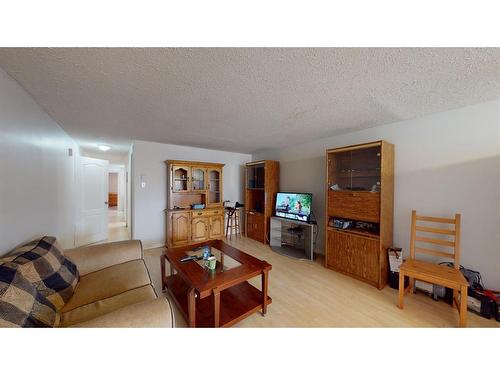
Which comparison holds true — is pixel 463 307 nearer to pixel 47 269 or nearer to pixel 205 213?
pixel 47 269

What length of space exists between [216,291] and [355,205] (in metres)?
2.10

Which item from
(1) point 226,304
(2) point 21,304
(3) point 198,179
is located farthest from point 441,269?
(3) point 198,179

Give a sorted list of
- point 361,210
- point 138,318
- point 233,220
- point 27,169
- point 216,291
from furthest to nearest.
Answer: point 233,220
point 361,210
point 27,169
point 216,291
point 138,318

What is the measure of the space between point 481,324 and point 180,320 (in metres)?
2.71

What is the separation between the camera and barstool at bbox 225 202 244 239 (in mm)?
4270

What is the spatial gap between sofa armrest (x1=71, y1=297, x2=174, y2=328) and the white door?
12.4 feet

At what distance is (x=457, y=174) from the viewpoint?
6.43ft

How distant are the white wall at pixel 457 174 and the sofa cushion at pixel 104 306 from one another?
3004 mm

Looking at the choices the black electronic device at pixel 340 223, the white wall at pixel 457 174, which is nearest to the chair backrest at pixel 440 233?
the white wall at pixel 457 174

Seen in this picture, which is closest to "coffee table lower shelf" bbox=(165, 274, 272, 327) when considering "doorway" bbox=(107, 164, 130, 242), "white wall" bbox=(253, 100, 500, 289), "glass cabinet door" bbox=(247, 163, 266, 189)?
"white wall" bbox=(253, 100, 500, 289)

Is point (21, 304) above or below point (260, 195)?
below

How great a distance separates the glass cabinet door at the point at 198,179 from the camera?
12.9ft

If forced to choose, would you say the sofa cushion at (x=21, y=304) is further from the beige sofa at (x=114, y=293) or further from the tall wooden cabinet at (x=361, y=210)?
the tall wooden cabinet at (x=361, y=210)

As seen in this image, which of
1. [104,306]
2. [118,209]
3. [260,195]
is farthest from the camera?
[118,209]
